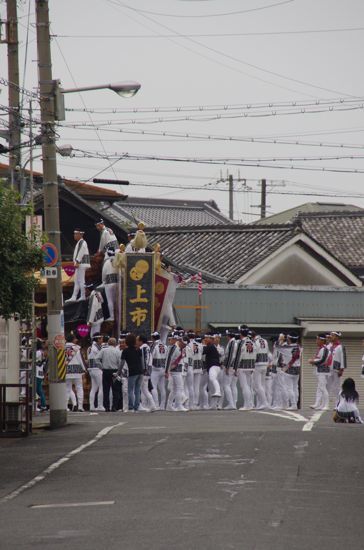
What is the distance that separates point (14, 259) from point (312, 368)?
79.5 feet

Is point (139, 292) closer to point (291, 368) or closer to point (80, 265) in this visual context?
point (80, 265)

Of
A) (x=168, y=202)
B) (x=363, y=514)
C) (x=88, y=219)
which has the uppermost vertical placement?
(x=168, y=202)

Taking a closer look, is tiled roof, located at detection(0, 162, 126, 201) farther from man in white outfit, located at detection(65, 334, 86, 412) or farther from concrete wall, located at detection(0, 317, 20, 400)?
concrete wall, located at detection(0, 317, 20, 400)

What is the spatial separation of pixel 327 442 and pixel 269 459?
2.76 meters

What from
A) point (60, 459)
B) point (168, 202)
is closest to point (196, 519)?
point (60, 459)

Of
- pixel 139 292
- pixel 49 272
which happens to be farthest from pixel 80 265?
pixel 49 272

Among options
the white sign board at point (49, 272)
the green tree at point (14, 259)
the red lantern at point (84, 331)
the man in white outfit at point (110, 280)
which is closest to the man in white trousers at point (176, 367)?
the man in white outfit at point (110, 280)

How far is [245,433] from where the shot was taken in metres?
22.7

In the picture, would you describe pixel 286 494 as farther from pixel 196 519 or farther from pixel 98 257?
pixel 98 257

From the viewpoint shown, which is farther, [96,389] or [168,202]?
[168,202]

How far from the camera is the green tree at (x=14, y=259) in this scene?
72.8ft

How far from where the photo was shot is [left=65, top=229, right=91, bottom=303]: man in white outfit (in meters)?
37.6

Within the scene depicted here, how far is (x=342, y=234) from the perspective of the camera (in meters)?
63.8

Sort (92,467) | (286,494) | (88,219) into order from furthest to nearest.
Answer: (88,219), (92,467), (286,494)
